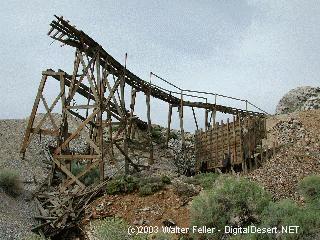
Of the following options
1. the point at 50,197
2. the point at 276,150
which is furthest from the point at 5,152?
the point at 276,150

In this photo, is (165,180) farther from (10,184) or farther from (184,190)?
(10,184)

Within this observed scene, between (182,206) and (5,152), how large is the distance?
36.4ft

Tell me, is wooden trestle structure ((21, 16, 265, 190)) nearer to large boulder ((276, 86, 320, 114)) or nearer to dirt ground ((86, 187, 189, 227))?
dirt ground ((86, 187, 189, 227))

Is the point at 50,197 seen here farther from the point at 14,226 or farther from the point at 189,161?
the point at 189,161

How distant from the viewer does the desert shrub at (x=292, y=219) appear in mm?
11703

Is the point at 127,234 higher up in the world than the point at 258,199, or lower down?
lower down

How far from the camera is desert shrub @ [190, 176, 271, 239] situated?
43.4 feet

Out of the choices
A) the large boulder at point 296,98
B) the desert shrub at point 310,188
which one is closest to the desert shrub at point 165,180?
the desert shrub at point 310,188

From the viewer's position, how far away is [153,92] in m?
27.0

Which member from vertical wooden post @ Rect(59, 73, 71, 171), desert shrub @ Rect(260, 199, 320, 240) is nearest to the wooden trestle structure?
vertical wooden post @ Rect(59, 73, 71, 171)

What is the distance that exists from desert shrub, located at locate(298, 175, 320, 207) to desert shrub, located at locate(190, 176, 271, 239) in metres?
1.98

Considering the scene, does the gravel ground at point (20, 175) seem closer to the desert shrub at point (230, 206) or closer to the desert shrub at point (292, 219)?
the desert shrub at point (230, 206)

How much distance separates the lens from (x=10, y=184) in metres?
17.5

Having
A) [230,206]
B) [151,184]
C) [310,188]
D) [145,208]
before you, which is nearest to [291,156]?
[310,188]
